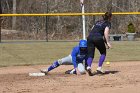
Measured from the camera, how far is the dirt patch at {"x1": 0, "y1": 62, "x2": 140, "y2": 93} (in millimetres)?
8809

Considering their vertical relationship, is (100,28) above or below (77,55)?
above

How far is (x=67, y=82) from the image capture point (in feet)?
32.3

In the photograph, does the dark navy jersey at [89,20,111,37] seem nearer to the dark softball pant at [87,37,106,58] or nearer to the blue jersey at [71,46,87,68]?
the dark softball pant at [87,37,106,58]

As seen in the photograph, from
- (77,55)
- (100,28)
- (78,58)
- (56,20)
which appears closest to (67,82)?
(77,55)

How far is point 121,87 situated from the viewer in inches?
360

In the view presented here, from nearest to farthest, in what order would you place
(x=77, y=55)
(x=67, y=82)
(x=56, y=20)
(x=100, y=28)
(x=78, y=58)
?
(x=67, y=82), (x=100, y=28), (x=77, y=55), (x=78, y=58), (x=56, y=20)

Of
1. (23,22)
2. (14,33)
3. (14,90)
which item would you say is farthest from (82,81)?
(23,22)

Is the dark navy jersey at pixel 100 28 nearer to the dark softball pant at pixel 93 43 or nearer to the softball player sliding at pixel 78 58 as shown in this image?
the dark softball pant at pixel 93 43

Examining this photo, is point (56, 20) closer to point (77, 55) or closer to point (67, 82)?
point (77, 55)

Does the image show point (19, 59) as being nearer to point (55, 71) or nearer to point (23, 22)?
point (55, 71)

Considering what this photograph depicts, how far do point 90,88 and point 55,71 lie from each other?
324 centimetres

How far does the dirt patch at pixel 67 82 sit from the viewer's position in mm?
8809

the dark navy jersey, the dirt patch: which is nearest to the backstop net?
the dirt patch

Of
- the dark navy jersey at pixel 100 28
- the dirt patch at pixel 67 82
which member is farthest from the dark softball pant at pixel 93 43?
the dirt patch at pixel 67 82
